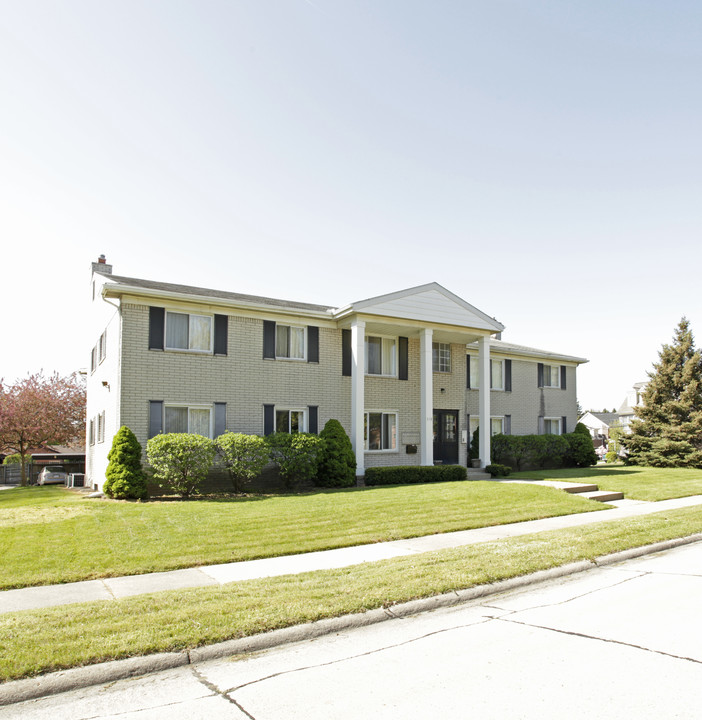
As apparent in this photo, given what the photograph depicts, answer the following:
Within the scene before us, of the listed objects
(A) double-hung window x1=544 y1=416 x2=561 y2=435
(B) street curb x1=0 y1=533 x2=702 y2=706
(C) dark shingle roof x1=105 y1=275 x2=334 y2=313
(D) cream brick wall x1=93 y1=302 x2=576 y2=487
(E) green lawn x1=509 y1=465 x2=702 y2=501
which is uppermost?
(C) dark shingle roof x1=105 y1=275 x2=334 y2=313

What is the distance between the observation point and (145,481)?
1566 cm

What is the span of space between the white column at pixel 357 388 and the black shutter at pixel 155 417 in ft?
20.2

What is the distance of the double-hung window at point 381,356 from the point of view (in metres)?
21.6

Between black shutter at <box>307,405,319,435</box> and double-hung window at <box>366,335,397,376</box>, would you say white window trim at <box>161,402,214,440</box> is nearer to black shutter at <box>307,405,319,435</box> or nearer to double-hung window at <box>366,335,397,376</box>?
black shutter at <box>307,405,319,435</box>

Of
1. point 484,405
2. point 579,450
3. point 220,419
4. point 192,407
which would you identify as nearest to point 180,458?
point 192,407

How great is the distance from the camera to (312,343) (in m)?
20.0

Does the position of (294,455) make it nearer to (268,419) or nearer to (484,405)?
(268,419)

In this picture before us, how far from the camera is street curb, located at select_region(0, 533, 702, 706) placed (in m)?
4.25

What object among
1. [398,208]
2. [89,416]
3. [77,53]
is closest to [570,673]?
[77,53]

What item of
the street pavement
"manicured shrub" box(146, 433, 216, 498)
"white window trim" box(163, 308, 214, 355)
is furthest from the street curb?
"white window trim" box(163, 308, 214, 355)

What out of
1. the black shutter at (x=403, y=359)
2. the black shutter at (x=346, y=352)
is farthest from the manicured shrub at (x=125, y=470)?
the black shutter at (x=403, y=359)

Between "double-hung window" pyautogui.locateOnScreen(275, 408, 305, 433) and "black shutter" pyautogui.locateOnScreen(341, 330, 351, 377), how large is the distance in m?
2.16

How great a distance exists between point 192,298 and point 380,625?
1335cm

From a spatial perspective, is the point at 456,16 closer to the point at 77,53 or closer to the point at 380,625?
the point at 77,53
